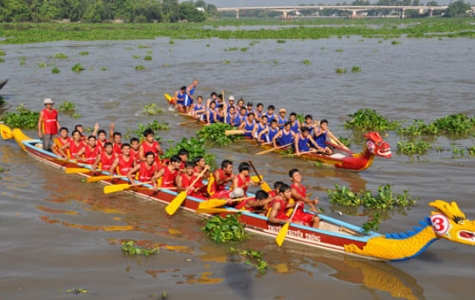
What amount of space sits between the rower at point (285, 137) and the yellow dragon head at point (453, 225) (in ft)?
25.9

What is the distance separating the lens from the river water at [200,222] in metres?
8.26

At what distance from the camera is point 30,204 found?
1182 cm

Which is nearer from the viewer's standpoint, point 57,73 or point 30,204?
point 30,204

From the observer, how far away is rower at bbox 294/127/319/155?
14961mm

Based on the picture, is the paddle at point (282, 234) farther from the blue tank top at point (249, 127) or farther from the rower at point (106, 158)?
the blue tank top at point (249, 127)

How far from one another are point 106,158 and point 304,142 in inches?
212

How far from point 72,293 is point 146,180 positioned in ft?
14.3

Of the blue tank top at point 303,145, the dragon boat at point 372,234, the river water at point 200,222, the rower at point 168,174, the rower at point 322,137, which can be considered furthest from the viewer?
the blue tank top at point 303,145

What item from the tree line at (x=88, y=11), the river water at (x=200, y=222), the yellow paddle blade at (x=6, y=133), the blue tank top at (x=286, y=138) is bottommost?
the river water at (x=200, y=222)

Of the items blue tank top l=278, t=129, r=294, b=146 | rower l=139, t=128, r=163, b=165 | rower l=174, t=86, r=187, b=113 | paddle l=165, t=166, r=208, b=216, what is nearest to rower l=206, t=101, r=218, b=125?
rower l=174, t=86, r=187, b=113

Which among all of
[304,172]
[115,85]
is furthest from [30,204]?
[115,85]

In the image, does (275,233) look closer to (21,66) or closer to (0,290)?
(0,290)

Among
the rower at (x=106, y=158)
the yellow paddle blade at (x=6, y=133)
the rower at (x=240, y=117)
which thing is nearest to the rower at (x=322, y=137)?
the rower at (x=240, y=117)

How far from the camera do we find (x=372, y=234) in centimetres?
886
